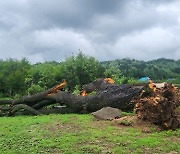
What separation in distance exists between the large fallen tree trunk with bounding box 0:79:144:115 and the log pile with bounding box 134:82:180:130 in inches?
74.9

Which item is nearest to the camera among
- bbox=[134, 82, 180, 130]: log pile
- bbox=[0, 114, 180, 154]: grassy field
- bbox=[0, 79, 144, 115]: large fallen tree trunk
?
bbox=[0, 114, 180, 154]: grassy field

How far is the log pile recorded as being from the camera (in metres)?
10.2

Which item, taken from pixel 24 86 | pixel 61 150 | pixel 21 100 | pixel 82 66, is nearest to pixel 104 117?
pixel 61 150

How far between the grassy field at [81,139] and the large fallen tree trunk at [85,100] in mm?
2436

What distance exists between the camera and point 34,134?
9.22m

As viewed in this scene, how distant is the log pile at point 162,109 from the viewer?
10.2 m

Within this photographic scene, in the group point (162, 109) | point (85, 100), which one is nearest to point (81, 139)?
point (162, 109)

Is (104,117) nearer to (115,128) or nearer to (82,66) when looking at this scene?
(115,128)

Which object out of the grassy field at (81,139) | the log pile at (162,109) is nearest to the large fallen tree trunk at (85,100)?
the log pile at (162,109)

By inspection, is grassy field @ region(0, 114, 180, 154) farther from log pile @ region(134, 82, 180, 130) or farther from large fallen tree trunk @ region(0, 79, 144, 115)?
large fallen tree trunk @ region(0, 79, 144, 115)

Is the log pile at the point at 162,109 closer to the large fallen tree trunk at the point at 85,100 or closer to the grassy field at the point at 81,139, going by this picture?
the grassy field at the point at 81,139

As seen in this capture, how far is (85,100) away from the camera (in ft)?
45.1

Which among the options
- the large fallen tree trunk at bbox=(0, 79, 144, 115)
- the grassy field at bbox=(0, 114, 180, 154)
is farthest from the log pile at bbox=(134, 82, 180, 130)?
the large fallen tree trunk at bbox=(0, 79, 144, 115)

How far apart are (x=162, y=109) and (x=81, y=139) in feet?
10.4
